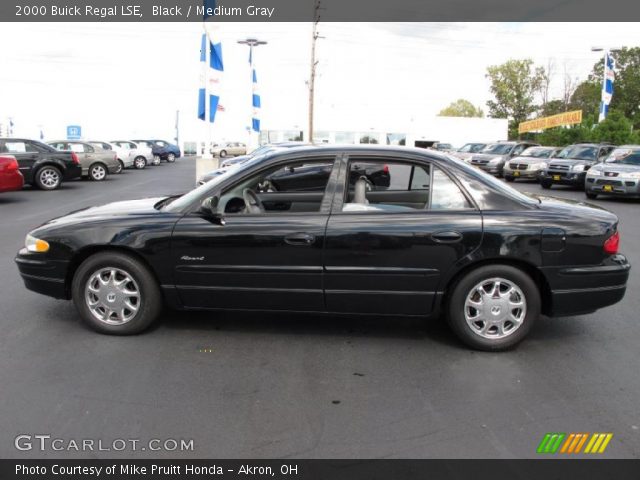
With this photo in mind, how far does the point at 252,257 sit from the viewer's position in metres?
4.28

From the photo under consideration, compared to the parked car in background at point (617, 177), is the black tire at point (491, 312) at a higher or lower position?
lower

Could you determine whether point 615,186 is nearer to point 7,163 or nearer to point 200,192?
point 200,192

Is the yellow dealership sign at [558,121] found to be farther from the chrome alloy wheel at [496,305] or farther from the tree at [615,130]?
the chrome alloy wheel at [496,305]

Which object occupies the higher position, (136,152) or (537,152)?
(537,152)

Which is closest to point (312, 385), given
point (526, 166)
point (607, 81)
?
point (526, 166)

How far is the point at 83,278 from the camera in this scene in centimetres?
449

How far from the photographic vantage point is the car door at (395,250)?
416 centimetres

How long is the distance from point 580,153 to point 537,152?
3.99 meters

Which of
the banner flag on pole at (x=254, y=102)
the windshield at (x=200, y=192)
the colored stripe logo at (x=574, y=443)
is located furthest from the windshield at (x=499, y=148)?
the colored stripe logo at (x=574, y=443)

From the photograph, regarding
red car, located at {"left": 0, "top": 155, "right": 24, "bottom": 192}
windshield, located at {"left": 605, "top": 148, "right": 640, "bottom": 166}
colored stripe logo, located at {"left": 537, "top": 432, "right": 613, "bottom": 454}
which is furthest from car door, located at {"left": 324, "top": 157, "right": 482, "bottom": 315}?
windshield, located at {"left": 605, "top": 148, "right": 640, "bottom": 166}

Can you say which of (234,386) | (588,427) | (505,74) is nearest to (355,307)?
(234,386)

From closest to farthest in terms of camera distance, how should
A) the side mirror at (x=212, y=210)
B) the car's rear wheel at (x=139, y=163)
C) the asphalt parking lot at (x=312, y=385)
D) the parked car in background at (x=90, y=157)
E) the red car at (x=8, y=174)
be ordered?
the asphalt parking lot at (x=312, y=385)
the side mirror at (x=212, y=210)
the red car at (x=8, y=174)
the parked car in background at (x=90, y=157)
the car's rear wheel at (x=139, y=163)

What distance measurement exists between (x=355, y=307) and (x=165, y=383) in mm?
1514
